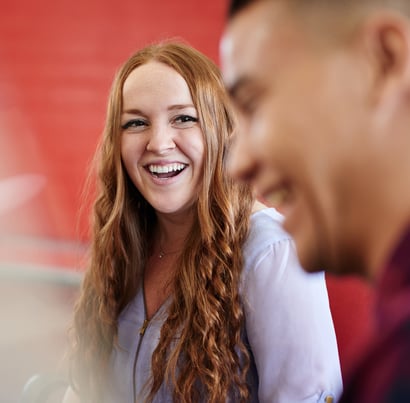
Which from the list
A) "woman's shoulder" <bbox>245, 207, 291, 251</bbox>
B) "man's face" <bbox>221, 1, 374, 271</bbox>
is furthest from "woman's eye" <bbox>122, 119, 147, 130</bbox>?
"man's face" <bbox>221, 1, 374, 271</bbox>

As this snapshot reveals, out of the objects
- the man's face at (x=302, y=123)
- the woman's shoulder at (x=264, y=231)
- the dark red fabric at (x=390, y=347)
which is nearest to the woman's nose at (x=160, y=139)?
the woman's shoulder at (x=264, y=231)

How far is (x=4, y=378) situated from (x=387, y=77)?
8.66ft

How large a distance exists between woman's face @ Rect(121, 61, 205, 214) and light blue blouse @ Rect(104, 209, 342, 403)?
0.55 ft

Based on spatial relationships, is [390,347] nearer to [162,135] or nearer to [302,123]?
[302,123]

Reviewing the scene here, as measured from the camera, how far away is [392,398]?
33cm

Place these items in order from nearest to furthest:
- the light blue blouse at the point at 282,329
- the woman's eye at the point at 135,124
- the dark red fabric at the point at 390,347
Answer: the dark red fabric at the point at 390,347 < the light blue blouse at the point at 282,329 < the woman's eye at the point at 135,124

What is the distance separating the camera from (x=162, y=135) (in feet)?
4.11

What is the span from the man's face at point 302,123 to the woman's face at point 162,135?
0.81 metres

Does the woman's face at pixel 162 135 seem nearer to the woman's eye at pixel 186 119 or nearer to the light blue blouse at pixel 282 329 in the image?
the woman's eye at pixel 186 119

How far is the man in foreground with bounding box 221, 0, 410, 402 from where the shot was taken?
37 centimetres

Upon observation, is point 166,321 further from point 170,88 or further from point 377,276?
point 377,276

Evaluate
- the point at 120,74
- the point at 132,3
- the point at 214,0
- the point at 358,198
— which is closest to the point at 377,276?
the point at 358,198

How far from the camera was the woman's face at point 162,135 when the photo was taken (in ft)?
4.13

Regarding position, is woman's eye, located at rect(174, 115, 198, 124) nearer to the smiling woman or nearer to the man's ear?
the smiling woman
